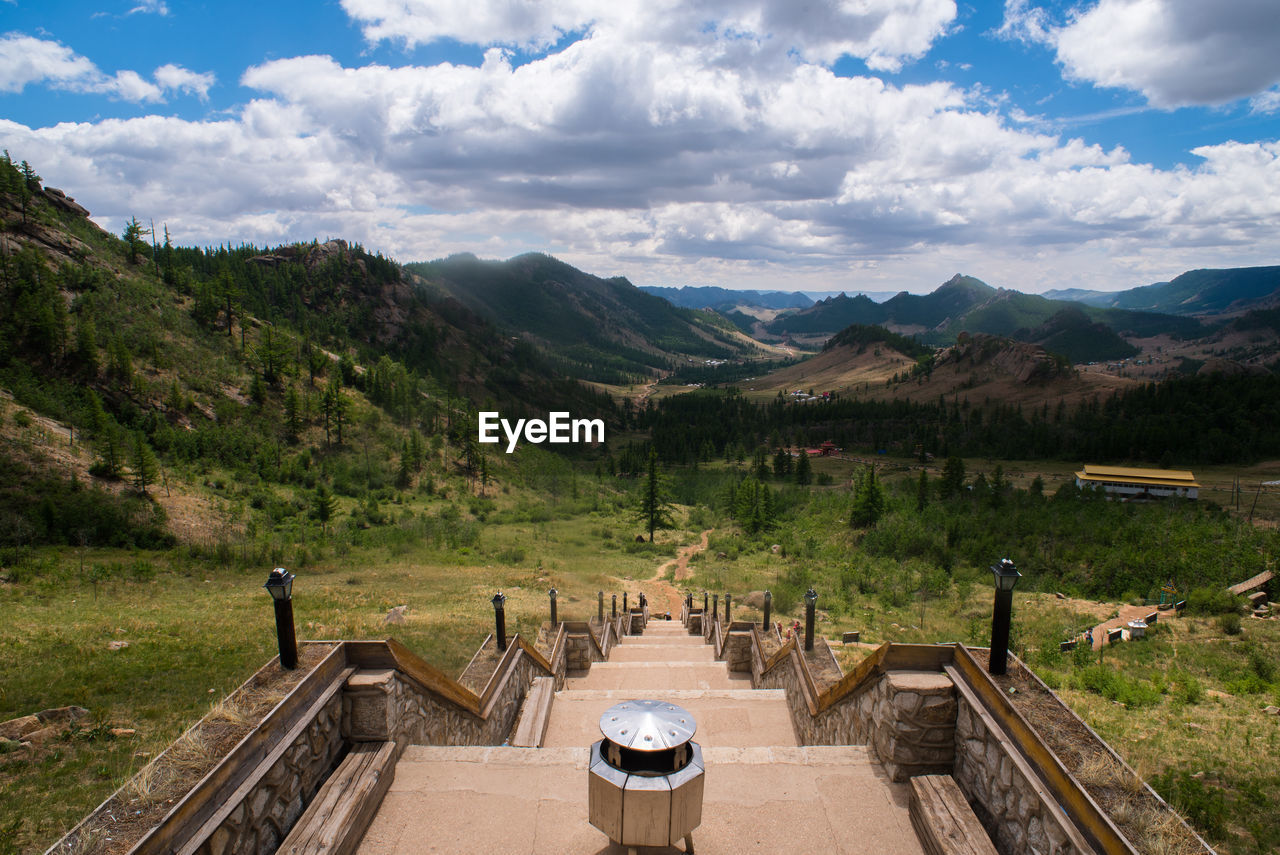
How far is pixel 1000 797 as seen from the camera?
4488 millimetres

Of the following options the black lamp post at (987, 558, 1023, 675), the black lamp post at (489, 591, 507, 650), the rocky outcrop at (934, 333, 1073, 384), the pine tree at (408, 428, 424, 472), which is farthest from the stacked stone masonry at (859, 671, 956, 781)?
the rocky outcrop at (934, 333, 1073, 384)

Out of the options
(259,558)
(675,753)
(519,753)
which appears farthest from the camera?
(259,558)

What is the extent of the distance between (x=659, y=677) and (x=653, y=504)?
31623 millimetres

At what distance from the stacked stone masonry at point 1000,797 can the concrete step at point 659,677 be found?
21.3 feet

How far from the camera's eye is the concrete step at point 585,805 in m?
4.48

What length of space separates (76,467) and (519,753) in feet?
111

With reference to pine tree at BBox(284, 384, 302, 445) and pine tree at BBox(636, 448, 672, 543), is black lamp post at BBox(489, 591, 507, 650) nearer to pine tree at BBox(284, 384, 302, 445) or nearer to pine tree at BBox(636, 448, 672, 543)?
pine tree at BBox(636, 448, 672, 543)

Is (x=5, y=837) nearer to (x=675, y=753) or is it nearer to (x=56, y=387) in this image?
(x=675, y=753)

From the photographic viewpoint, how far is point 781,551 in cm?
3581

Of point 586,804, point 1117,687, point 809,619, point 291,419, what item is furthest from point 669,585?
point 291,419

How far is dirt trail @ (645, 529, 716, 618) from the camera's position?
89.4ft

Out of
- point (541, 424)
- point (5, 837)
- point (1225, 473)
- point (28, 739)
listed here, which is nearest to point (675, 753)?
point (5, 837)

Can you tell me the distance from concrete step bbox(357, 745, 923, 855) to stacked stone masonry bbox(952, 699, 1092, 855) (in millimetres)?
554

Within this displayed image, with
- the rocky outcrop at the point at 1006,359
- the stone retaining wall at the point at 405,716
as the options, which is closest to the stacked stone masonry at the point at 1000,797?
the stone retaining wall at the point at 405,716
